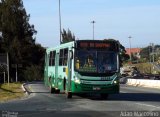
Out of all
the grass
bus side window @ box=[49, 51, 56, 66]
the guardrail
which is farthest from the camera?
the guardrail

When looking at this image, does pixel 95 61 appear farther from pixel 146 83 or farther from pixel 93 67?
pixel 146 83

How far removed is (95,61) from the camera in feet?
84.9

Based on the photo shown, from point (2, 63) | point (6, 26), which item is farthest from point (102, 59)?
point (6, 26)

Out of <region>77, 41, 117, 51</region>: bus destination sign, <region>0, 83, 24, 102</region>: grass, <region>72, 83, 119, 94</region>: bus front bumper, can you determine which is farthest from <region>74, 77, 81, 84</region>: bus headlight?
<region>0, 83, 24, 102</region>: grass

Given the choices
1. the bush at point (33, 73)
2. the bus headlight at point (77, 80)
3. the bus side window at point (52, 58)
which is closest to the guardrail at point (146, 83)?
the bus side window at point (52, 58)

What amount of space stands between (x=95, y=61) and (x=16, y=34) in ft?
187

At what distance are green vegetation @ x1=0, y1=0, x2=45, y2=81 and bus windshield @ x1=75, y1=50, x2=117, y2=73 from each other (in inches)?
2102

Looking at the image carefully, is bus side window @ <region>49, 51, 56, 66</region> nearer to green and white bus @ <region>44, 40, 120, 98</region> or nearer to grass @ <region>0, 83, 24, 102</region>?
grass @ <region>0, 83, 24, 102</region>

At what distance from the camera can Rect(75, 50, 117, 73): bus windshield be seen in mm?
25797

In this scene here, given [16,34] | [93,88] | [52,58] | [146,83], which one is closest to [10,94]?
[52,58]

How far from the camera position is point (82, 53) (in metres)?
26.0

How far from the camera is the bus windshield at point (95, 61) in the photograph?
84.6 feet

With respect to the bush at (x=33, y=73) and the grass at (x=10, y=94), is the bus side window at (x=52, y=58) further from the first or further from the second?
the bush at (x=33, y=73)

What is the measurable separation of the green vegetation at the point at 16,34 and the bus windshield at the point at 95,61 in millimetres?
53388
